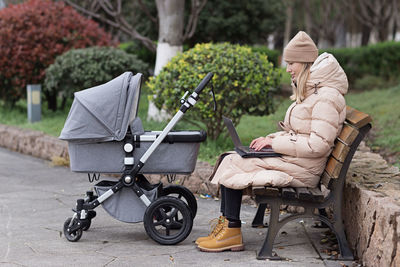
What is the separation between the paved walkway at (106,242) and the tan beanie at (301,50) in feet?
4.75

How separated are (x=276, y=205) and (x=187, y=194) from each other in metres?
1.01

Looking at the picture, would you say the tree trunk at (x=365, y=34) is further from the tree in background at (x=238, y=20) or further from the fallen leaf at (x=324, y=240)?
the fallen leaf at (x=324, y=240)

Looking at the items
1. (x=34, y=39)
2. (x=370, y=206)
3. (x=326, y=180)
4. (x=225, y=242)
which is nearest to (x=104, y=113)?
(x=225, y=242)

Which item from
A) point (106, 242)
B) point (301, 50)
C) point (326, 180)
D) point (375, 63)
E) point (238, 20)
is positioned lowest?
point (106, 242)

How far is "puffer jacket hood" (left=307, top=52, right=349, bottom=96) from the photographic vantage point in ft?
14.6

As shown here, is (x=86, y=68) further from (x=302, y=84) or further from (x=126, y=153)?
(x=302, y=84)

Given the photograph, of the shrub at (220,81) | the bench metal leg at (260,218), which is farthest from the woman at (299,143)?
the shrub at (220,81)

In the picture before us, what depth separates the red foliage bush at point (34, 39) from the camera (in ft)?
37.4

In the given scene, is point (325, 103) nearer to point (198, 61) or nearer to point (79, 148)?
point (79, 148)

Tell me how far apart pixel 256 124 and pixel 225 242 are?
6.09 meters

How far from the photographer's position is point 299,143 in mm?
4375

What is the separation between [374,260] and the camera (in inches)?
157

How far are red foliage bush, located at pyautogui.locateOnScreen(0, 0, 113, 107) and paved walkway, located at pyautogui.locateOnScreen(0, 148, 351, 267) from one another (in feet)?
17.3

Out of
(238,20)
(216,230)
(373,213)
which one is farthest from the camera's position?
(238,20)
